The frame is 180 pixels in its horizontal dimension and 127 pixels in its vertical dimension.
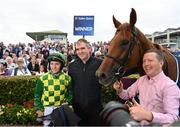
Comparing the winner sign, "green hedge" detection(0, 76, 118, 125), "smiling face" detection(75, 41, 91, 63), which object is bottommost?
"green hedge" detection(0, 76, 118, 125)

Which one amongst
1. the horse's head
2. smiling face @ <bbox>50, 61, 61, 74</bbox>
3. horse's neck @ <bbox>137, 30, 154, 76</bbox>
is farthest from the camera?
horse's neck @ <bbox>137, 30, 154, 76</bbox>

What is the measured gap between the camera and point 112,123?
6.76 ft

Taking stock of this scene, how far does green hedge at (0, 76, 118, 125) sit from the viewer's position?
1024 centimetres

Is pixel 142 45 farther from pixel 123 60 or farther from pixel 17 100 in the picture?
pixel 17 100

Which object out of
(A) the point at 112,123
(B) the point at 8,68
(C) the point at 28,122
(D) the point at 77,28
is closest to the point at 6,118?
(C) the point at 28,122

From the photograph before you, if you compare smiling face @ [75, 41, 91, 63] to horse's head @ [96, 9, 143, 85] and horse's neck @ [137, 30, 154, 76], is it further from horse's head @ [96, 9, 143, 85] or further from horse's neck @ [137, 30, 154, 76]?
horse's neck @ [137, 30, 154, 76]

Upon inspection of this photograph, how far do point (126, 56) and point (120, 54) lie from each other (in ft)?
0.29

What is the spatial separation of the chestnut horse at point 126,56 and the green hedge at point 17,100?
5.91 meters

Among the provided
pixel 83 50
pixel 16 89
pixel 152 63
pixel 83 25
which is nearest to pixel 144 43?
pixel 83 50

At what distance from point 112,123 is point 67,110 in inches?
31.0

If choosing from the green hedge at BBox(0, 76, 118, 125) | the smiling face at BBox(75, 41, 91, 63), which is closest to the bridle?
the smiling face at BBox(75, 41, 91, 63)

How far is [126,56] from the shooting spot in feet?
15.0

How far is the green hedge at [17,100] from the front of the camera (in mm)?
10242

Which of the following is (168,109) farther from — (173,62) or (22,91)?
(22,91)
